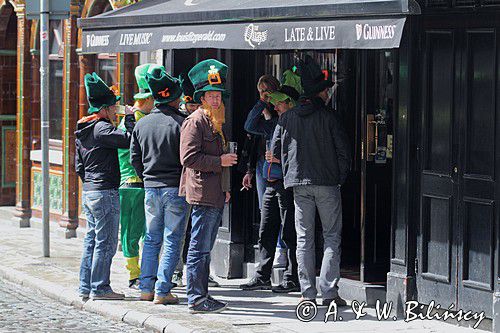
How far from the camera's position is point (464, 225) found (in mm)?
10469

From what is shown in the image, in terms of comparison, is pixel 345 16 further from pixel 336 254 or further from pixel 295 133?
pixel 336 254

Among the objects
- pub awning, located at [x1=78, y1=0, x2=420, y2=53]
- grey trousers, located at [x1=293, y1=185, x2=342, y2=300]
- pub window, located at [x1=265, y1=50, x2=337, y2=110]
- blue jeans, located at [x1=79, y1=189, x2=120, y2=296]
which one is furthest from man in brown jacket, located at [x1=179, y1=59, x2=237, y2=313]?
pub window, located at [x1=265, y1=50, x2=337, y2=110]

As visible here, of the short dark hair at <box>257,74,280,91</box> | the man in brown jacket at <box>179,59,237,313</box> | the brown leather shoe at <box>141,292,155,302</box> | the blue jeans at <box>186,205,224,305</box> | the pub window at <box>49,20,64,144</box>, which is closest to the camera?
the man in brown jacket at <box>179,59,237,313</box>

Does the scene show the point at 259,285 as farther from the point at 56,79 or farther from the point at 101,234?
the point at 56,79

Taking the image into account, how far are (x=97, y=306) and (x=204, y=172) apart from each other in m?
1.63

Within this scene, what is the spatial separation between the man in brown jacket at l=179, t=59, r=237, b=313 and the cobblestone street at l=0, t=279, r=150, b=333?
719 millimetres

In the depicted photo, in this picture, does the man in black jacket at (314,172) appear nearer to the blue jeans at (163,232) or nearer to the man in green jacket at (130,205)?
the blue jeans at (163,232)

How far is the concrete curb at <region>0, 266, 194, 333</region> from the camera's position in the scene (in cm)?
1066

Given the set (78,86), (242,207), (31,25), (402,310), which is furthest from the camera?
(31,25)

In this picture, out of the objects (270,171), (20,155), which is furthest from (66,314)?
(20,155)

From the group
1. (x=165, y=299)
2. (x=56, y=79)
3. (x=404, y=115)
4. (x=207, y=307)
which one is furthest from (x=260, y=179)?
(x=56, y=79)

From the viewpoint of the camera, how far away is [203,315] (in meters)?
11.1

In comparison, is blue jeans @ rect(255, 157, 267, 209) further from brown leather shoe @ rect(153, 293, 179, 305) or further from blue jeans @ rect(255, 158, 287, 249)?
brown leather shoe @ rect(153, 293, 179, 305)

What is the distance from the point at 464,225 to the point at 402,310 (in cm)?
100
